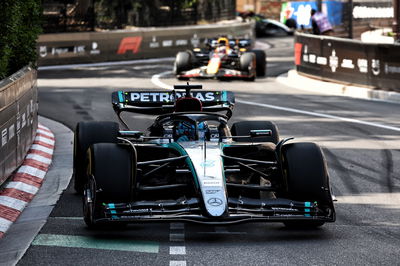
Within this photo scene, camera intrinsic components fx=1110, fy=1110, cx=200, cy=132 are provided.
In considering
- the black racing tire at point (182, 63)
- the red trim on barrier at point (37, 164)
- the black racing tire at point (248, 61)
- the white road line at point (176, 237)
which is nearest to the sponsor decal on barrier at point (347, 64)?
the black racing tire at point (248, 61)

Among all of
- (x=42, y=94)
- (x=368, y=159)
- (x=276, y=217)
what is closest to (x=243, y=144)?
(x=276, y=217)

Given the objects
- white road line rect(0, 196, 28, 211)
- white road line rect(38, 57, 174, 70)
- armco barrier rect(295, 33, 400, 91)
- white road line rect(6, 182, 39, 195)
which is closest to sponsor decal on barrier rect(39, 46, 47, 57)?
white road line rect(38, 57, 174, 70)

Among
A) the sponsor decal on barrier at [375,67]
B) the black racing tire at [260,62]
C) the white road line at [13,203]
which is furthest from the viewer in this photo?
the black racing tire at [260,62]

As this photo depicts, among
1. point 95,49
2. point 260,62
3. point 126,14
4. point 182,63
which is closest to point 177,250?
point 182,63

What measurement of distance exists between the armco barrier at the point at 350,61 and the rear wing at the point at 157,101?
1062 centimetres

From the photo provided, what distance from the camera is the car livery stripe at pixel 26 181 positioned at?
11031 mm

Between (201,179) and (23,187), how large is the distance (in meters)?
3.39

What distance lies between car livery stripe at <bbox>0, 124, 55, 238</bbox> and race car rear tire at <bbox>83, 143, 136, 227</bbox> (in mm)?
889

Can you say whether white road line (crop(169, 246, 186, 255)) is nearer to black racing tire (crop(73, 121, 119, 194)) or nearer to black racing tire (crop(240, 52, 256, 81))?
black racing tire (crop(73, 121, 119, 194))

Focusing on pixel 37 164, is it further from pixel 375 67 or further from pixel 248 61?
pixel 248 61

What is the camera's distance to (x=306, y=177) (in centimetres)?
992

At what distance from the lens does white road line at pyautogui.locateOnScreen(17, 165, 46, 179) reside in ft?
43.9

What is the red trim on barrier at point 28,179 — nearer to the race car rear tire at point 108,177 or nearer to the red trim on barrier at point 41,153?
the red trim on barrier at point 41,153

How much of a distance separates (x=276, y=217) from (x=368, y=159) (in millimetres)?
5413
